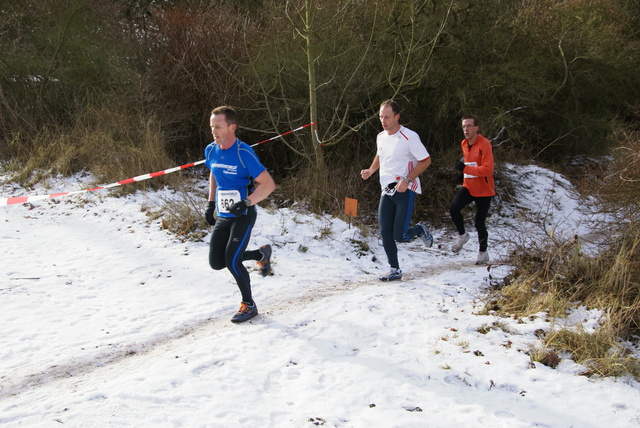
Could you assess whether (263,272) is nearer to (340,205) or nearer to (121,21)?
(340,205)

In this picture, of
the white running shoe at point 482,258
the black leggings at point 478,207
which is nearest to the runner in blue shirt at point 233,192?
the black leggings at point 478,207

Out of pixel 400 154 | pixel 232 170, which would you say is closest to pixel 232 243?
pixel 232 170

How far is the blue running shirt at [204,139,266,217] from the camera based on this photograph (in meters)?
4.33

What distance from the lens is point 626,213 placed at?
5.03 metres

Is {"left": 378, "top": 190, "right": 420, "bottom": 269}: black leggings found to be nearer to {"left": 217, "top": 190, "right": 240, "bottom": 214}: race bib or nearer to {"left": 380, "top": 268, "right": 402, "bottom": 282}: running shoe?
{"left": 380, "top": 268, "right": 402, "bottom": 282}: running shoe

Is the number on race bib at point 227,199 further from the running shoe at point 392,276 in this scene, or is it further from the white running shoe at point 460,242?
the white running shoe at point 460,242

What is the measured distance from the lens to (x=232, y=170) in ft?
14.3

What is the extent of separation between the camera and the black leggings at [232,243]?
4.45 metres

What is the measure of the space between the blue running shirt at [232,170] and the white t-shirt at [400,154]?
1.66m

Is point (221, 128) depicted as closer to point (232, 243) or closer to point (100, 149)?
point (232, 243)

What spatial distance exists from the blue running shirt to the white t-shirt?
5.44ft

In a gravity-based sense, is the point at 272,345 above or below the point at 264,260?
below

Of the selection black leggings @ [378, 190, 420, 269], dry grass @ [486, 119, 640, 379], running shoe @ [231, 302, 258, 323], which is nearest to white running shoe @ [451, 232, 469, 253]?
dry grass @ [486, 119, 640, 379]

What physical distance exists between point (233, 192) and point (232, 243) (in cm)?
45
